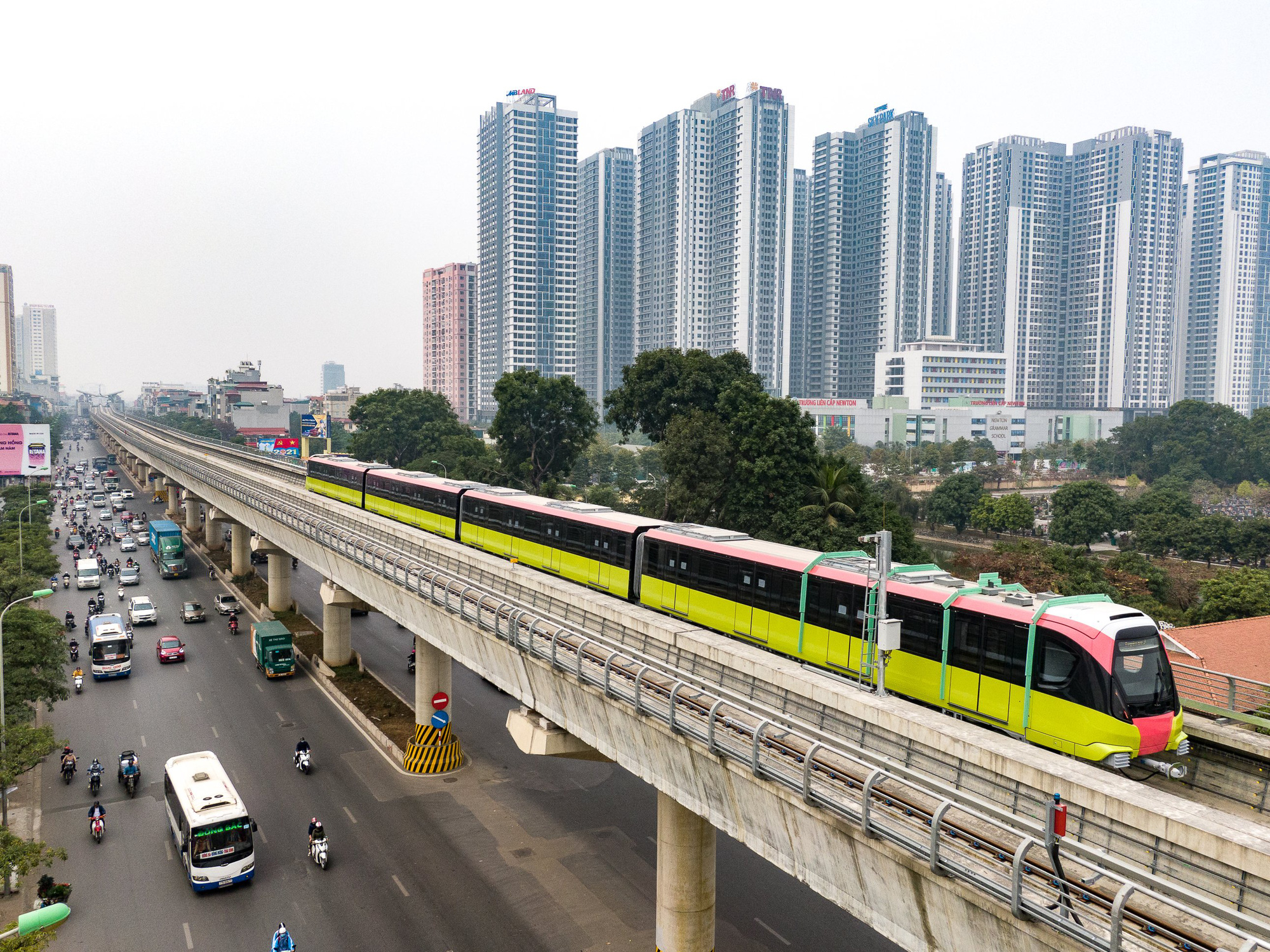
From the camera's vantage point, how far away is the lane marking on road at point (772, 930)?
885 inches

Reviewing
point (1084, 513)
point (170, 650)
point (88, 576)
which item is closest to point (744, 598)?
point (170, 650)

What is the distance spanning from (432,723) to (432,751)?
3.55ft

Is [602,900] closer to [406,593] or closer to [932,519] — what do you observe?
[406,593]

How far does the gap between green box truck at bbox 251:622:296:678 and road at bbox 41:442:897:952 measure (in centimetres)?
360

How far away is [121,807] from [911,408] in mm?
156191

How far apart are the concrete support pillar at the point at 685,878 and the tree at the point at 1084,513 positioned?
7097cm

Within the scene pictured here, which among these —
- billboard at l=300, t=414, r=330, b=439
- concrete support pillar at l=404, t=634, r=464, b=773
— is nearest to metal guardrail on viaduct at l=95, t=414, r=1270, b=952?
concrete support pillar at l=404, t=634, r=464, b=773

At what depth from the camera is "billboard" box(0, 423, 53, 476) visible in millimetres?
66938

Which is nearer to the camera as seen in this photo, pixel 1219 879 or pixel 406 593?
pixel 1219 879

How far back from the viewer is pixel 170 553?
70.8 meters

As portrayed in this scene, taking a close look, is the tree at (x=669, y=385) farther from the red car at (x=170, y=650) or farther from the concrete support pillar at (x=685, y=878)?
the concrete support pillar at (x=685, y=878)

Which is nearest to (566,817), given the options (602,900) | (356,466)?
(602,900)

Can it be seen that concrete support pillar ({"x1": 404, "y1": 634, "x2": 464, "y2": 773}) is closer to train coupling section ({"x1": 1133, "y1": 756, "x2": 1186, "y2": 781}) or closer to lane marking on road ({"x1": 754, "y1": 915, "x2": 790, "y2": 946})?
lane marking on road ({"x1": 754, "y1": 915, "x2": 790, "y2": 946})

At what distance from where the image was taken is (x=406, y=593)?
99.9 ft
